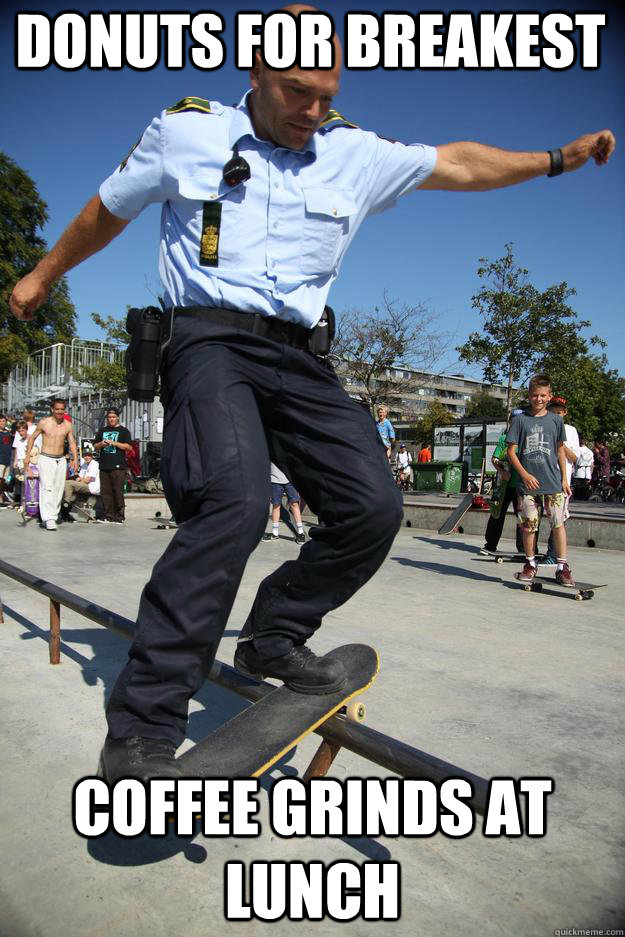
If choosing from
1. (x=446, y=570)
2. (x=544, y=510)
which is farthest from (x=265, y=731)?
(x=446, y=570)

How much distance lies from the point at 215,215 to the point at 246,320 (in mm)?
325

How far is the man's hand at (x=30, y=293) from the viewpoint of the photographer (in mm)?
2385

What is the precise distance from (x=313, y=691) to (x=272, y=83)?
1828 mm

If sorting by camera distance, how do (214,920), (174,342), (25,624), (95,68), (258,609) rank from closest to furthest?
(214,920) → (174,342) → (258,609) → (95,68) → (25,624)

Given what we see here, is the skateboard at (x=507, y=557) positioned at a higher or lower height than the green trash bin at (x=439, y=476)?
lower

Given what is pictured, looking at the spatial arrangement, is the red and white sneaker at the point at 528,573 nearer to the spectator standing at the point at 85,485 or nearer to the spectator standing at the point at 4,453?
the spectator standing at the point at 85,485

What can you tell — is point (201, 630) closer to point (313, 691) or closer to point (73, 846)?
point (313, 691)

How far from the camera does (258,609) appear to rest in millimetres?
2279

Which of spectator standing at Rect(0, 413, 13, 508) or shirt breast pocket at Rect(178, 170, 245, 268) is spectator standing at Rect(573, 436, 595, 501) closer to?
spectator standing at Rect(0, 413, 13, 508)

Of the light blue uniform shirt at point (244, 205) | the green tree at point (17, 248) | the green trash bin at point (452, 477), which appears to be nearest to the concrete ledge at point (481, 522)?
the green trash bin at point (452, 477)

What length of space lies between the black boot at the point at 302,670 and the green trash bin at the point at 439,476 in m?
20.3

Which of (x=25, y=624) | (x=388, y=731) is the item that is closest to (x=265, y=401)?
(x=388, y=731)

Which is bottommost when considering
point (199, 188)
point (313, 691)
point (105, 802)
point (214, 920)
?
point (214, 920)

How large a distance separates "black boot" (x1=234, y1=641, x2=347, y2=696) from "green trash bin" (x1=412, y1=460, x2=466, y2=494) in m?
20.3
